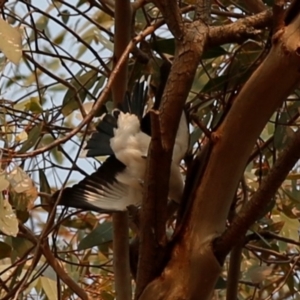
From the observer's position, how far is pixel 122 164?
78 cm

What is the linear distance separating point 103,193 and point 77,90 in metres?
0.18

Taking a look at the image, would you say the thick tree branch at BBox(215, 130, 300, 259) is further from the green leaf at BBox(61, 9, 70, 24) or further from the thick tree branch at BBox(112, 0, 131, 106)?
the green leaf at BBox(61, 9, 70, 24)

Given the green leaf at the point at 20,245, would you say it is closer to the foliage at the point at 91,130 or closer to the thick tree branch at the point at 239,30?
the foliage at the point at 91,130

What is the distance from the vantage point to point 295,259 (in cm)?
81

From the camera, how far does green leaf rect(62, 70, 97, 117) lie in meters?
0.89

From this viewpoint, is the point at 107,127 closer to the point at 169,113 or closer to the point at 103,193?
the point at 103,193

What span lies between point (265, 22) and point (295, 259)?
305mm

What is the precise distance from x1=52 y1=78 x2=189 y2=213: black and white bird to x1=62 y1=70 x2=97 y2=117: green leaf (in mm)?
63

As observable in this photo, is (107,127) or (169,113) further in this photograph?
(107,127)

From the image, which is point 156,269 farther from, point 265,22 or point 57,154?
point 57,154

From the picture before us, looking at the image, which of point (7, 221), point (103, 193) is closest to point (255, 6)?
point (103, 193)

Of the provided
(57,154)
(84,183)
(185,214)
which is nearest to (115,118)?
(84,183)

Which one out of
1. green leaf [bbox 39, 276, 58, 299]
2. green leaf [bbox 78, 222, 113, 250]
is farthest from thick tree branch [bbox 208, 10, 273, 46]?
green leaf [bbox 39, 276, 58, 299]

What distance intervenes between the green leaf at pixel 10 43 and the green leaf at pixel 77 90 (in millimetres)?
318
